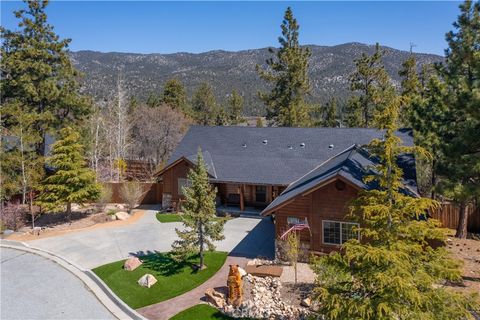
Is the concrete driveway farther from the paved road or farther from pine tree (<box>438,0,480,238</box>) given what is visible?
pine tree (<box>438,0,480,238</box>)

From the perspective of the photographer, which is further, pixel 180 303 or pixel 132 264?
pixel 132 264

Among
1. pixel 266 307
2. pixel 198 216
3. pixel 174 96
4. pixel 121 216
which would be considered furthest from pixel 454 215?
pixel 174 96

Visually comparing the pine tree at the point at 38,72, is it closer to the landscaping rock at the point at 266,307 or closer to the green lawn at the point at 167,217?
the green lawn at the point at 167,217

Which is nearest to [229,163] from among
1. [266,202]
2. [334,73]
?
[266,202]

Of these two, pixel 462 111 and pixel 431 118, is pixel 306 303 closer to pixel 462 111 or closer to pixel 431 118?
pixel 462 111

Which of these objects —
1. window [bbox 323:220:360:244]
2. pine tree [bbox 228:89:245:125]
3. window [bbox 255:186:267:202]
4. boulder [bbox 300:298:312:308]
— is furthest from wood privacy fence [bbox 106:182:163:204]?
pine tree [bbox 228:89:245:125]

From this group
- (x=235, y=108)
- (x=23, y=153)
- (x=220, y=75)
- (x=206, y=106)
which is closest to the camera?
(x=23, y=153)
